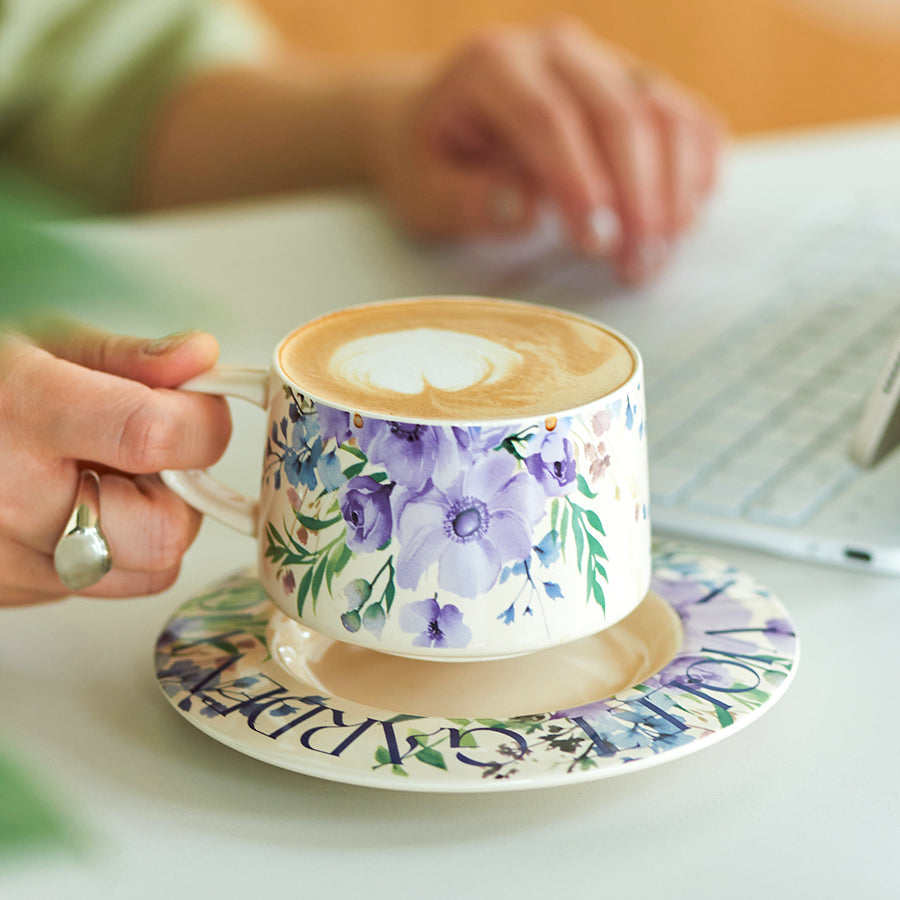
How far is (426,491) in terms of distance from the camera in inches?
12.2

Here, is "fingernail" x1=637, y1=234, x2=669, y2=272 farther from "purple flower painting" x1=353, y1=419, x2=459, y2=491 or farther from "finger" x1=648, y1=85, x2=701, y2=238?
"purple flower painting" x1=353, y1=419, x2=459, y2=491

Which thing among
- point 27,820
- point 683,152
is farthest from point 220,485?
point 683,152

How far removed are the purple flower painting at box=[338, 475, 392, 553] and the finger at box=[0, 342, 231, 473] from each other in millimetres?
70

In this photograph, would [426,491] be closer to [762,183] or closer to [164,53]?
[762,183]

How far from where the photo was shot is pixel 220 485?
384 mm

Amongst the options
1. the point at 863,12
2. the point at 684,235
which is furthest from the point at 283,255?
the point at 863,12

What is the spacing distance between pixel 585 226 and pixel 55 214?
2.31 feet

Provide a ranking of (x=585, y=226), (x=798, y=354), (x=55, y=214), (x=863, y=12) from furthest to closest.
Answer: (x=863, y=12), (x=585, y=226), (x=798, y=354), (x=55, y=214)

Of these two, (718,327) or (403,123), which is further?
(403,123)

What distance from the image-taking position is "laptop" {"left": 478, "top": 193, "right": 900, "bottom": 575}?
459 mm

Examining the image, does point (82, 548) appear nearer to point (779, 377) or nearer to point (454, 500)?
point (454, 500)

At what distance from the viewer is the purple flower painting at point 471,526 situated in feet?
1.02

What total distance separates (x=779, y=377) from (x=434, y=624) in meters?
0.34

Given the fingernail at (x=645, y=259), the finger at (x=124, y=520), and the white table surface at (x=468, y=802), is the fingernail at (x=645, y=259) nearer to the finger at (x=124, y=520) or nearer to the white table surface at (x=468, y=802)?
the white table surface at (x=468, y=802)
